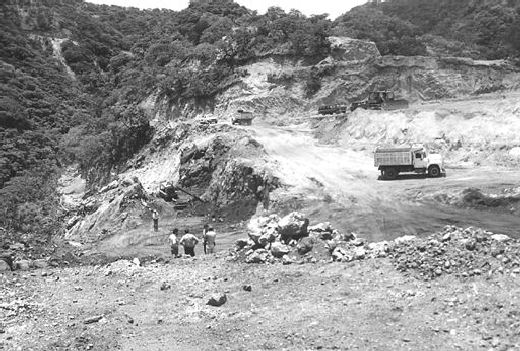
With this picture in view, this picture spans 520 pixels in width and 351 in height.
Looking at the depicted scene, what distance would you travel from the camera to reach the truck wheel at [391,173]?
96.6 feet

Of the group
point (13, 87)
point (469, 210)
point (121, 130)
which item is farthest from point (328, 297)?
point (13, 87)

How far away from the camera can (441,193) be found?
25.8m

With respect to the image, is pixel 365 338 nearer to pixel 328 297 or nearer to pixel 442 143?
pixel 328 297

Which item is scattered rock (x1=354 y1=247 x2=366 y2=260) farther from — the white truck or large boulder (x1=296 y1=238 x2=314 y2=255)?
the white truck

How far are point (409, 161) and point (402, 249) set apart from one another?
1353 centimetres

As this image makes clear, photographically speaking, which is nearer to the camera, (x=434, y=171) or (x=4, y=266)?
(x=4, y=266)

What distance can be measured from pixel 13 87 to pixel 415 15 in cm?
7479

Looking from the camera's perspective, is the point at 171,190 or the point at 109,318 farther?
the point at 171,190

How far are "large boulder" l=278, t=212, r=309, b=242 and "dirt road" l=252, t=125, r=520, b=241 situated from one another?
12.2 feet

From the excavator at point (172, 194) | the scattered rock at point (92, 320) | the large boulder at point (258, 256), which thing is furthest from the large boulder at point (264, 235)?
the excavator at point (172, 194)

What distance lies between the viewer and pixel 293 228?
1856 centimetres

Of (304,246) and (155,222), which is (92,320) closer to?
(304,246)

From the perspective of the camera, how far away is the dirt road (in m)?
22.5

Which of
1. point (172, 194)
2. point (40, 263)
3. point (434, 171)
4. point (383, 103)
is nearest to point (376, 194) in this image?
point (434, 171)
